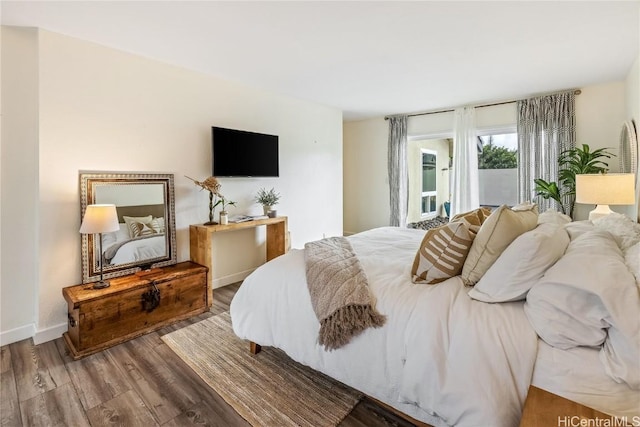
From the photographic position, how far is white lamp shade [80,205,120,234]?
2318mm

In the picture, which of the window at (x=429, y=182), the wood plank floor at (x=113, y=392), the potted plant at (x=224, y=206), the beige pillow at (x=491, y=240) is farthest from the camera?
the window at (x=429, y=182)

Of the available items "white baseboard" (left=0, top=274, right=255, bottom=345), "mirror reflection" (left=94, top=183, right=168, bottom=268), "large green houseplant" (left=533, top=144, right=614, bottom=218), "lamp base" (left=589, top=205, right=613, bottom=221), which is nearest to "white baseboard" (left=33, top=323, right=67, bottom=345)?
"white baseboard" (left=0, top=274, right=255, bottom=345)

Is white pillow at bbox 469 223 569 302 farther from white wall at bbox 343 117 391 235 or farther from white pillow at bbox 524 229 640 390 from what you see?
white wall at bbox 343 117 391 235

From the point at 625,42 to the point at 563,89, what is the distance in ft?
4.45

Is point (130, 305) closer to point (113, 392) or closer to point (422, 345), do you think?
point (113, 392)

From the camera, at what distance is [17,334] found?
2.44 m

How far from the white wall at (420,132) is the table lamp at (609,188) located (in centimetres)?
98

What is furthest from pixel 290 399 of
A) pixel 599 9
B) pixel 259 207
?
pixel 599 9

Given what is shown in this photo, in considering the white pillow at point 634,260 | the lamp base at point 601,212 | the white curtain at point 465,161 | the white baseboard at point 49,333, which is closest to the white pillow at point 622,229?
the white pillow at point 634,260

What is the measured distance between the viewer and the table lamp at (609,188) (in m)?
2.70

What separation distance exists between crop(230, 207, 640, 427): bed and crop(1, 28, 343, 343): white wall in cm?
208

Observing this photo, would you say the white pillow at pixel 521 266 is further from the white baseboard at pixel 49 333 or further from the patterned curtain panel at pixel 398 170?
the patterned curtain panel at pixel 398 170

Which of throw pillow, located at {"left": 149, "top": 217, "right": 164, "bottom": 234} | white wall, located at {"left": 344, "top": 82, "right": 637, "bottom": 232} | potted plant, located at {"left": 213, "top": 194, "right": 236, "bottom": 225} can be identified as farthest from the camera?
white wall, located at {"left": 344, "top": 82, "right": 637, "bottom": 232}

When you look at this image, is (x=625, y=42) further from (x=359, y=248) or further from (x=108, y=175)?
(x=108, y=175)
